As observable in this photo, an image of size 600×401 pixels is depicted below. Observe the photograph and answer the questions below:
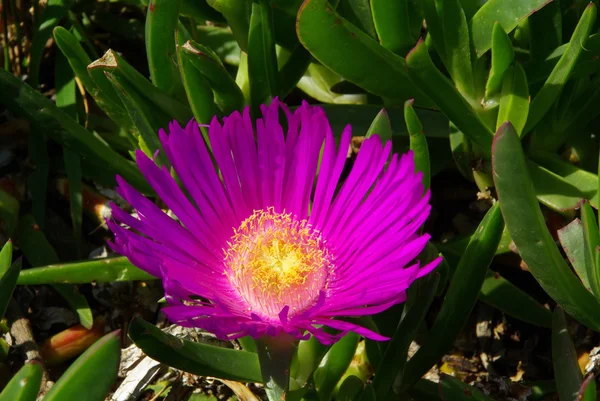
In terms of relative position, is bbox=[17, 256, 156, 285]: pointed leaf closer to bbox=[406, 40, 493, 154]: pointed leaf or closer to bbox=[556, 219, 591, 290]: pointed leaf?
bbox=[406, 40, 493, 154]: pointed leaf

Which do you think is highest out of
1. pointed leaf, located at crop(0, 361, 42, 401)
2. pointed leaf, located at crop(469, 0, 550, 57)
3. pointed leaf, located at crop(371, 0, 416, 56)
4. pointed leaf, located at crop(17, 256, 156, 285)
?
pointed leaf, located at crop(469, 0, 550, 57)

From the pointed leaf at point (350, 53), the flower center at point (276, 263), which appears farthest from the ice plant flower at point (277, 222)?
the pointed leaf at point (350, 53)

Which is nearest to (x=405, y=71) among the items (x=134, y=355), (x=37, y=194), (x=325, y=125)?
(x=325, y=125)

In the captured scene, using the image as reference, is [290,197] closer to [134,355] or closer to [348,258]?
[348,258]

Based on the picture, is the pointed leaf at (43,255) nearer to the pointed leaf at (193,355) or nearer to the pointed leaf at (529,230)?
the pointed leaf at (193,355)

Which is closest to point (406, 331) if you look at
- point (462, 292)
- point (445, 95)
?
point (462, 292)

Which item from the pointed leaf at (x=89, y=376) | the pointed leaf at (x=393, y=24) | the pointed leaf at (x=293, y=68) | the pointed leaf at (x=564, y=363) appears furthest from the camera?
the pointed leaf at (x=293, y=68)

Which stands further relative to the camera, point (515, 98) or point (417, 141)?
point (515, 98)

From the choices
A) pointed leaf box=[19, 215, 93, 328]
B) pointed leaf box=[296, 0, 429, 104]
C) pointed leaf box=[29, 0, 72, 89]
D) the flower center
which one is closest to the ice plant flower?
the flower center

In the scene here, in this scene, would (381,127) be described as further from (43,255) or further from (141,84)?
(43,255)
